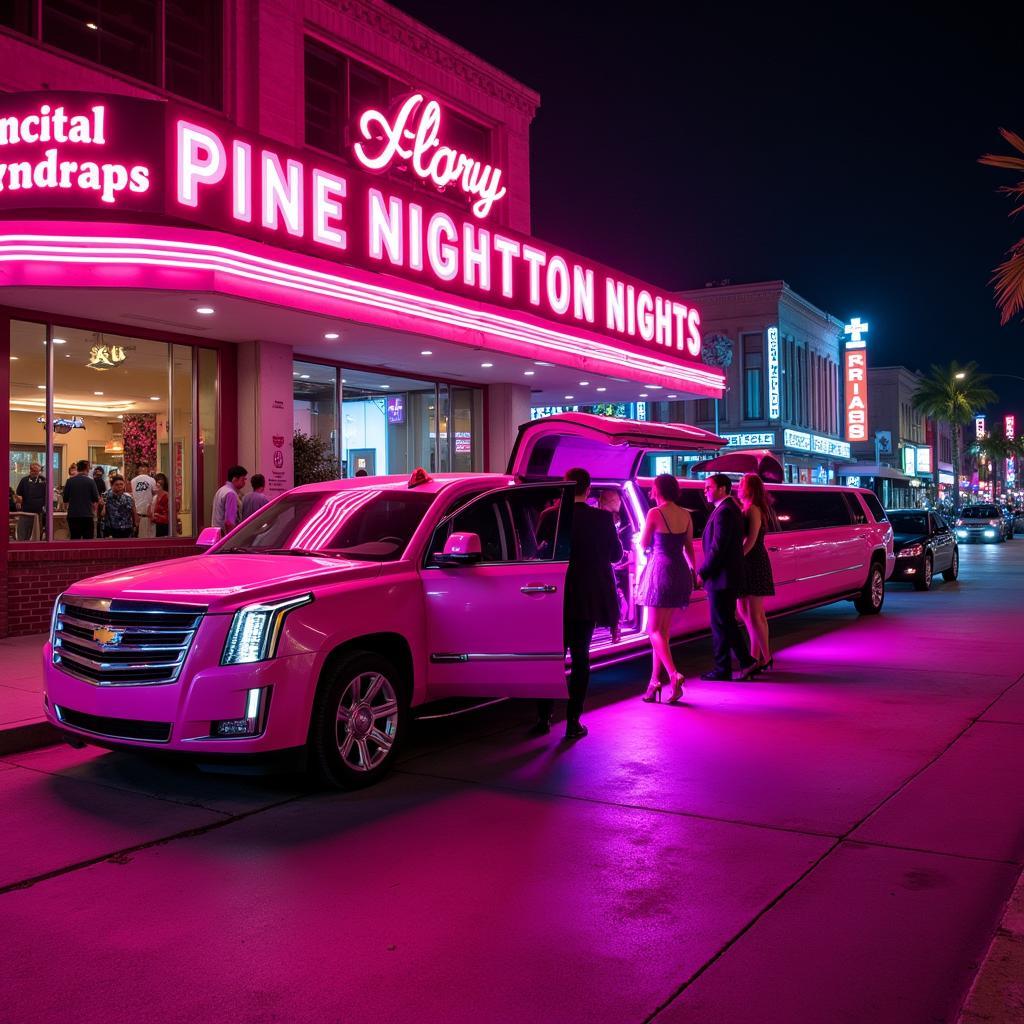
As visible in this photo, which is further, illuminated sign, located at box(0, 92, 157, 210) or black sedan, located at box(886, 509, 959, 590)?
black sedan, located at box(886, 509, 959, 590)

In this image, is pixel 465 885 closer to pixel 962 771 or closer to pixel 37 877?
pixel 37 877

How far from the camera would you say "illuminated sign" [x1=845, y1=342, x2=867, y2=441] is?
193 feet

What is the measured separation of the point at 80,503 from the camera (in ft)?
45.3

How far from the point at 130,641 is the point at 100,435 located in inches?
381

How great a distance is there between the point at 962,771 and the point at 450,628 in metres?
3.37

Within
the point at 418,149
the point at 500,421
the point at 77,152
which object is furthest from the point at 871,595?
the point at 77,152

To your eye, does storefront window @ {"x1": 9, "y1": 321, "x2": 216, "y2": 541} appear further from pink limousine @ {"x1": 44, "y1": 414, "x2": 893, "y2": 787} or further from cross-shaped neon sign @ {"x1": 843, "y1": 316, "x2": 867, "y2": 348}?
cross-shaped neon sign @ {"x1": 843, "y1": 316, "x2": 867, "y2": 348}

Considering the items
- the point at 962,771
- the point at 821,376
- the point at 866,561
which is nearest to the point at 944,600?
the point at 866,561

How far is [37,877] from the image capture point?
4.88 meters

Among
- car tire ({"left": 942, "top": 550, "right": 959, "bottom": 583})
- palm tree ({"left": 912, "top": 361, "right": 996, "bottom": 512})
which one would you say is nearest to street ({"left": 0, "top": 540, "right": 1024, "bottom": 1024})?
car tire ({"left": 942, "top": 550, "right": 959, "bottom": 583})

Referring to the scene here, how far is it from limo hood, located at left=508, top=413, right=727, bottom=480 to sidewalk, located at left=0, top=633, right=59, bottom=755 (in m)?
4.06

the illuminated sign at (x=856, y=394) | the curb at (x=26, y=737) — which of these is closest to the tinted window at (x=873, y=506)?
the curb at (x=26, y=737)

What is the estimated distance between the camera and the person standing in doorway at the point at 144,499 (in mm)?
14594

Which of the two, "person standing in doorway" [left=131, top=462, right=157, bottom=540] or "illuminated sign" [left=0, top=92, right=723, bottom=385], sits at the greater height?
"illuminated sign" [left=0, top=92, right=723, bottom=385]
